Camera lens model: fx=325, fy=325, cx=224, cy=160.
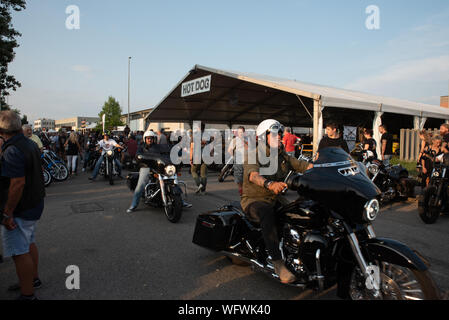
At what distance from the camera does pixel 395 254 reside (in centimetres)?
251

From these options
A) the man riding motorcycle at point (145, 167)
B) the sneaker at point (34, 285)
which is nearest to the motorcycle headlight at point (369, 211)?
the sneaker at point (34, 285)

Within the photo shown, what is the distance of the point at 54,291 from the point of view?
3.45 metres

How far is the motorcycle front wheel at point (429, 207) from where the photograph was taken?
628 cm

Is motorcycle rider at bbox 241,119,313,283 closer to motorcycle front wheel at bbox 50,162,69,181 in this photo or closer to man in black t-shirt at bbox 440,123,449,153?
man in black t-shirt at bbox 440,123,449,153

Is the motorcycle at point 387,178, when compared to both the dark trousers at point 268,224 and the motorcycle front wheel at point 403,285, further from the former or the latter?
the motorcycle front wheel at point 403,285

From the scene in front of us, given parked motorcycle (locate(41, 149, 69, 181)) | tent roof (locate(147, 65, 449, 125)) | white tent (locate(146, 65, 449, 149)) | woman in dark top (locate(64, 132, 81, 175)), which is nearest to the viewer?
parked motorcycle (locate(41, 149, 69, 181))

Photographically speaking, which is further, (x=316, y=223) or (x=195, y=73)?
(x=195, y=73)

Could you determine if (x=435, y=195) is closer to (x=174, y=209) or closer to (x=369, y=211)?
(x=369, y=211)

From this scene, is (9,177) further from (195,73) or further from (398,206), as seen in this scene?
(195,73)

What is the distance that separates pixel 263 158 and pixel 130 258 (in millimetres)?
2321

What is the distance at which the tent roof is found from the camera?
14242 millimetres

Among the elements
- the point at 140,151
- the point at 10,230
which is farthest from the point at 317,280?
the point at 140,151

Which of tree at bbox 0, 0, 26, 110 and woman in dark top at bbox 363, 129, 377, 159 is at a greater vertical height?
tree at bbox 0, 0, 26, 110

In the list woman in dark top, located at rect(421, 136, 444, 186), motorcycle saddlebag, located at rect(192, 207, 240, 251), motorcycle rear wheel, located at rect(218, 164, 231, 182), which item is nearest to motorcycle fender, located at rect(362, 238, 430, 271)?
motorcycle saddlebag, located at rect(192, 207, 240, 251)
